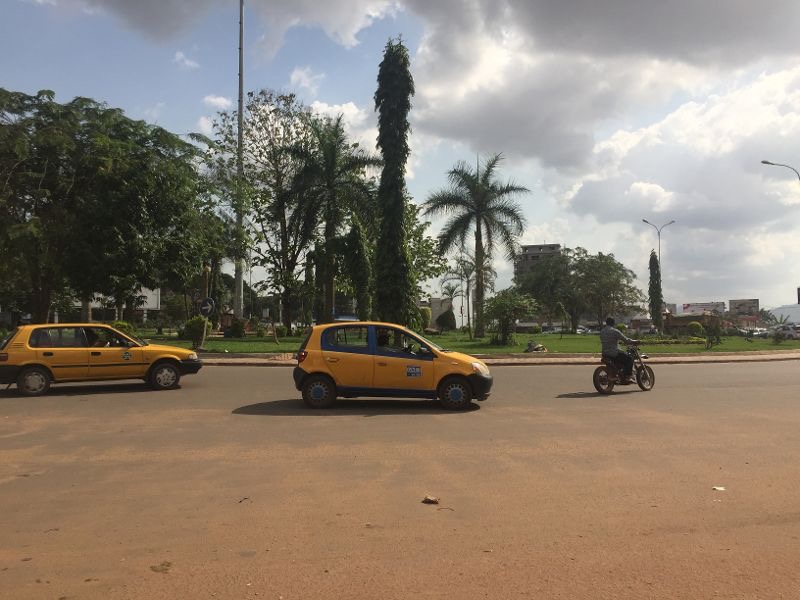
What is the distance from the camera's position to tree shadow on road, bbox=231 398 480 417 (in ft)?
33.9

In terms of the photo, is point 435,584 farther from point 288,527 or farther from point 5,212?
point 5,212

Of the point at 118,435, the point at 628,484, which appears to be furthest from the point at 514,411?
the point at 118,435

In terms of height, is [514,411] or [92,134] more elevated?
[92,134]

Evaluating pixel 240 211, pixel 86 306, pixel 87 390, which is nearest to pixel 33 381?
pixel 87 390

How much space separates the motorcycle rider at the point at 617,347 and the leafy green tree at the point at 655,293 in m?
50.1

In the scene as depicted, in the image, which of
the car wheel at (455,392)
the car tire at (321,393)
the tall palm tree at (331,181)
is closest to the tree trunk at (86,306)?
the tall palm tree at (331,181)

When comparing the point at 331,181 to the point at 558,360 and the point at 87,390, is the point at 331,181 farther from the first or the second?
the point at 87,390

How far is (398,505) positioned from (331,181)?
94.9ft

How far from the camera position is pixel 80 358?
1277 centimetres

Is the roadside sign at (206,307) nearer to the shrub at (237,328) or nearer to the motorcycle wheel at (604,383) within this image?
the shrub at (237,328)

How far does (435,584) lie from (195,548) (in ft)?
5.68

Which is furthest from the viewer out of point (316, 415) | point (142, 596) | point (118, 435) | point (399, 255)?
point (399, 255)

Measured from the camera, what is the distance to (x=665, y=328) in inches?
2227

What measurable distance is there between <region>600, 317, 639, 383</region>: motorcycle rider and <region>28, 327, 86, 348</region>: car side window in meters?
11.0
